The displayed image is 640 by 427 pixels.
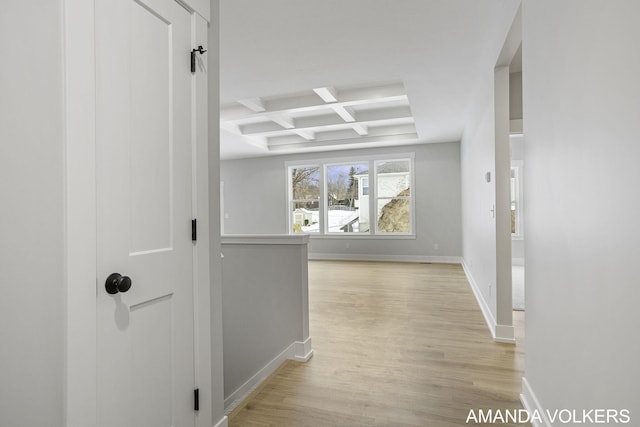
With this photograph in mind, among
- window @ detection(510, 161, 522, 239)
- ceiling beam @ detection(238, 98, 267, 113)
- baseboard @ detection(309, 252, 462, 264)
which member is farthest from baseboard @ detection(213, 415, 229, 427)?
window @ detection(510, 161, 522, 239)

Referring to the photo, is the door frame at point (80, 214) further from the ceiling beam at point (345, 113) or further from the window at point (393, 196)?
the window at point (393, 196)

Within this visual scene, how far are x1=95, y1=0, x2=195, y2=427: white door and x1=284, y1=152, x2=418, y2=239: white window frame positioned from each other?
6.81 meters

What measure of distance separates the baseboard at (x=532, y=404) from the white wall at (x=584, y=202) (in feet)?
0.25

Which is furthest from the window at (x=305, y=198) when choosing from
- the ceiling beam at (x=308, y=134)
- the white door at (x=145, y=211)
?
the white door at (x=145, y=211)

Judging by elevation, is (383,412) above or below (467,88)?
below

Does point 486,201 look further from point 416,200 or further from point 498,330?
point 416,200

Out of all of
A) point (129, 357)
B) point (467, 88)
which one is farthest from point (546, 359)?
point (467, 88)

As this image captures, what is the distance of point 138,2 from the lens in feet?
4.37

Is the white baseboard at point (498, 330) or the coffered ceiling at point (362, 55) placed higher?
the coffered ceiling at point (362, 55)

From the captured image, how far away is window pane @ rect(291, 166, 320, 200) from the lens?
8.69 meters

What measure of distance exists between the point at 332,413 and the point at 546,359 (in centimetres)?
113

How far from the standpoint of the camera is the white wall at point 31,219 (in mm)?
1089

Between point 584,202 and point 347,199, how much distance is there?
7.20m

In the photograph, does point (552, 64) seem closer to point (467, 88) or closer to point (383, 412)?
point (383, 412)
